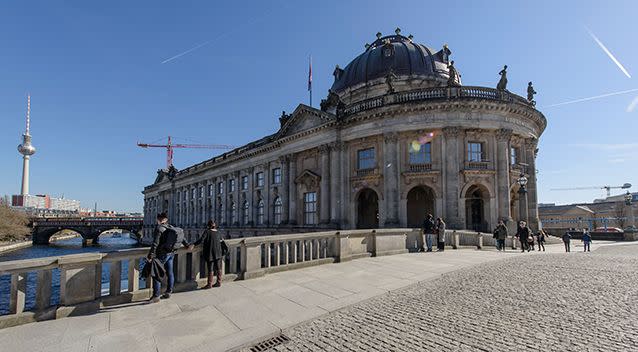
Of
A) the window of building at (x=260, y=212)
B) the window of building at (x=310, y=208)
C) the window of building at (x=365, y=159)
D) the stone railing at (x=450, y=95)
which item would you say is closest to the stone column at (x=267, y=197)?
the window of building at (x=260, y=212)

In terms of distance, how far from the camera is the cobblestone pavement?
436 centimetres

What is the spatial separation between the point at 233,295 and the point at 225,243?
1520mm

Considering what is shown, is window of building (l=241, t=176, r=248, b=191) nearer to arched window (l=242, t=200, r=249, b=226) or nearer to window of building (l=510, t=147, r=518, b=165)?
arched window (l=242, t=200, r=249, b=226)

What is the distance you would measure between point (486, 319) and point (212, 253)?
18.5 ft

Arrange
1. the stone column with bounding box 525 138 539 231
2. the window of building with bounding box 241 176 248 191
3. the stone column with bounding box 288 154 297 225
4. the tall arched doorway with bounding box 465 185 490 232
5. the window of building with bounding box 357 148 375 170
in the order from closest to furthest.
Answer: the tall arched doorway with bounding box 465 185 490 232 < the stone column with bounding box 525 138 539 231 < the window of building with bounding box 357 148 375 170 < the stone column with bounding box 288 154 297 225 < the window of building with bounding box 241 176 248 191

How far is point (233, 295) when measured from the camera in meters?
6.70

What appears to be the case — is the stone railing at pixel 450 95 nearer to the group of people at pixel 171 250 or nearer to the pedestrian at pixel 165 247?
the group of people at pixel 171 250

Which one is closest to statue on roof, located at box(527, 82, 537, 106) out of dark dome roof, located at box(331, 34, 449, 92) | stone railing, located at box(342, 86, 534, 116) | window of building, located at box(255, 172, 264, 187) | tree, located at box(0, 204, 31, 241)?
stone railing, located at box(342, 86, 534, 116)

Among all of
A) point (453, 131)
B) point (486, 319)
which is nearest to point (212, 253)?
point (486, 319)

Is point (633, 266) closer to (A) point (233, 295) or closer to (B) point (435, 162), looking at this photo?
(A) point (233, 295)

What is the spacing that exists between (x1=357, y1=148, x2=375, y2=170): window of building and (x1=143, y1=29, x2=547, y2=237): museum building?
0.09m

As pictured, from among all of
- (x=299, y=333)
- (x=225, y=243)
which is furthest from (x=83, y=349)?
(x=225, y=243)

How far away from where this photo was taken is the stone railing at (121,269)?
5.28m

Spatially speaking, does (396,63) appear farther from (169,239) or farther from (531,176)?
(169,239)
